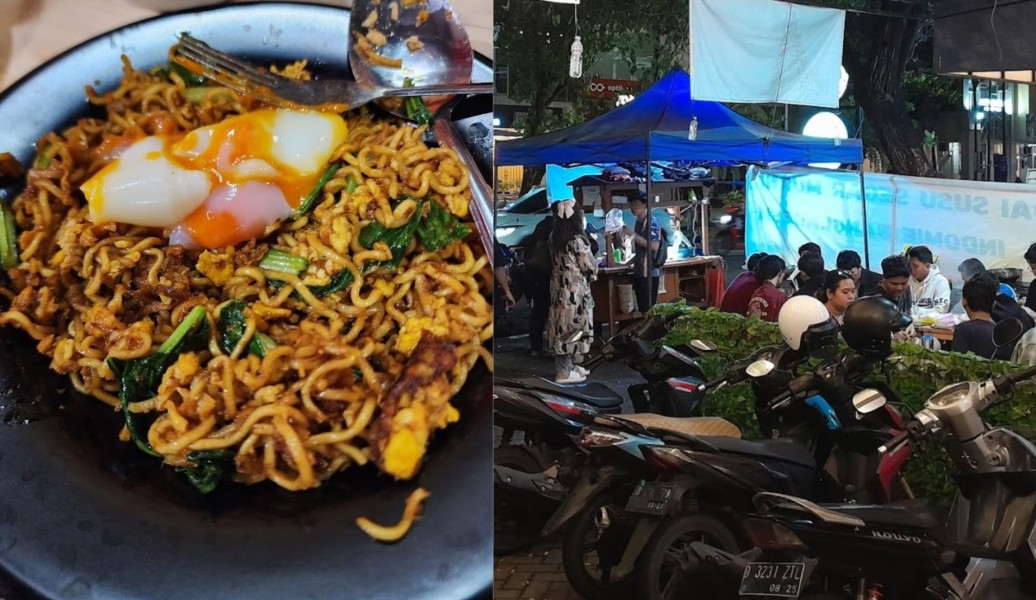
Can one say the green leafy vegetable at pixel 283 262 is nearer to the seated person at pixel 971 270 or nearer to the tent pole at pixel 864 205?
the tent pole at pixel 864 205

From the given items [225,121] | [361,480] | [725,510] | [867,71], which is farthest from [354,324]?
[867,71]

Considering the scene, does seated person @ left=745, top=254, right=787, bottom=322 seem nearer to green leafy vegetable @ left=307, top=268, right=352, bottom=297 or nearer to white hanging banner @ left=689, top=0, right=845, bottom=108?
white hanging banner @ left=689, top=0, right=845, bottom=108

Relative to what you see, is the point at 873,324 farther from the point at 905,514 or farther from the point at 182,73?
the point at 182,73

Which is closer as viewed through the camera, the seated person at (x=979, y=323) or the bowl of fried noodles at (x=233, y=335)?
the bowl of fried noodles at (x=233, y=335)

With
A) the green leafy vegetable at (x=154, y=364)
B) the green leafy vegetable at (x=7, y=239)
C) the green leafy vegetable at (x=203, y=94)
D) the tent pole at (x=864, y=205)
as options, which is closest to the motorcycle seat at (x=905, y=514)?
the tent pole at (x=864, y=205)

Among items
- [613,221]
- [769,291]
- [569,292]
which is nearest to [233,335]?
[569,292]

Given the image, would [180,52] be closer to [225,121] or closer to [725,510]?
[225,121]
